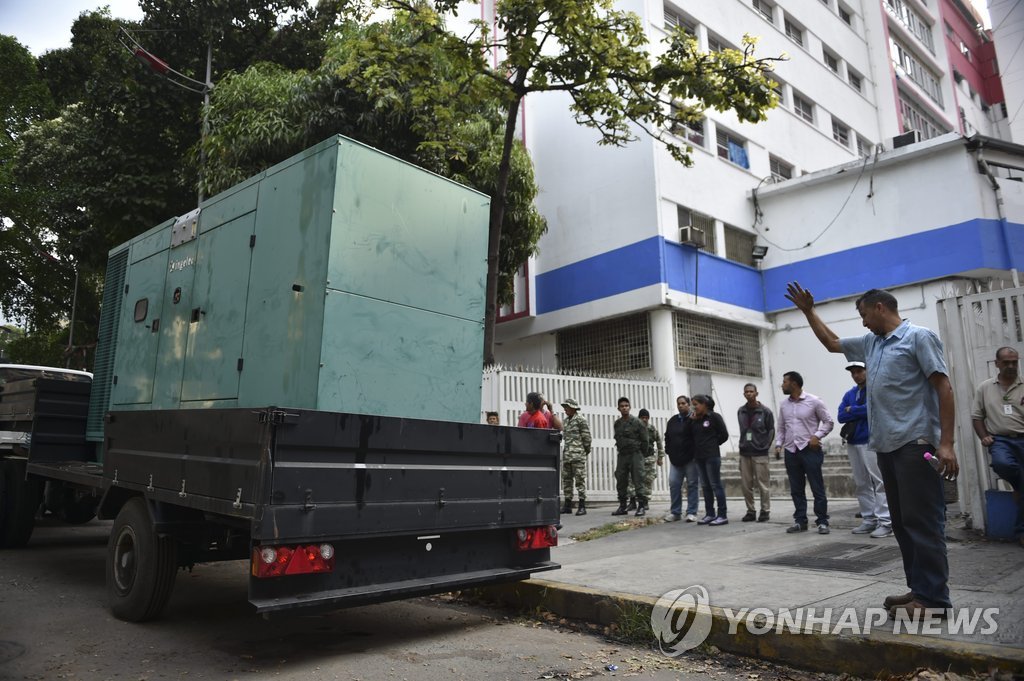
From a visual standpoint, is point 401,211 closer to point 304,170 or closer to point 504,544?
point 304,170

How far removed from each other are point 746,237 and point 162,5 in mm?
14602

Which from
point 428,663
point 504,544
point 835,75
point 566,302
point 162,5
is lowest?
point 428,663

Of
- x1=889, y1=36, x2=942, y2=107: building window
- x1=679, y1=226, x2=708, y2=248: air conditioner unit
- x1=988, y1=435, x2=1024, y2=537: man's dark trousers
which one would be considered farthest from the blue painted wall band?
x1=889, y1=36, x2=942, y2=107: building window

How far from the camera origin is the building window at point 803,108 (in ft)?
67.3

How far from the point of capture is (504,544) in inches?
192

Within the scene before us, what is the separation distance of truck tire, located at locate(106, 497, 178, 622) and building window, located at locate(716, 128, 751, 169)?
16039 mm

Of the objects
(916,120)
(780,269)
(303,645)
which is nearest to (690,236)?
(780,269)

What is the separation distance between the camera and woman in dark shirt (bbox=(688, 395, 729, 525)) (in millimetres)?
8641

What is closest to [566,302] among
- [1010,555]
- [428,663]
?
[1010,555]

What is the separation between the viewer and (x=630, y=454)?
1009 centimetres

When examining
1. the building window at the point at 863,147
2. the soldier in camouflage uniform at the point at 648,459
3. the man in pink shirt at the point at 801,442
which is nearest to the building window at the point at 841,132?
the building window at the point at 863,147

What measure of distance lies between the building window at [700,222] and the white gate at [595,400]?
14.3ft

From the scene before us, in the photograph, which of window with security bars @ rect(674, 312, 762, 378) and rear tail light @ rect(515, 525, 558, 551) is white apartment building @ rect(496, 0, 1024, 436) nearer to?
window with security bars @ rect(674, 312, 762, 378)

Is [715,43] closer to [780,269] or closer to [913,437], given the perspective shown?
[780,269]
